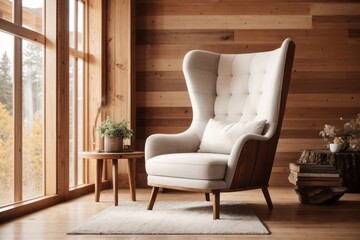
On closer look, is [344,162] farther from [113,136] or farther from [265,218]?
[113,136]

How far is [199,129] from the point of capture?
3955 mm

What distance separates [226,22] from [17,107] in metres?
2.55

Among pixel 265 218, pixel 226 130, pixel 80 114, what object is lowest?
pixel 265 218

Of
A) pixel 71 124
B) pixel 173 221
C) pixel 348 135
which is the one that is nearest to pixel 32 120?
pixel 71 124

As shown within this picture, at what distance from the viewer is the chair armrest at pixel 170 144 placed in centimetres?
356

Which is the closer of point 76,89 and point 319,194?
point 319,194

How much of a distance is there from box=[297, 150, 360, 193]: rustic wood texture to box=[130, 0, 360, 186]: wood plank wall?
680 mm

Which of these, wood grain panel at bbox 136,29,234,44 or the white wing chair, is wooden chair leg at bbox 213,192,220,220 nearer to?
the white wing chair

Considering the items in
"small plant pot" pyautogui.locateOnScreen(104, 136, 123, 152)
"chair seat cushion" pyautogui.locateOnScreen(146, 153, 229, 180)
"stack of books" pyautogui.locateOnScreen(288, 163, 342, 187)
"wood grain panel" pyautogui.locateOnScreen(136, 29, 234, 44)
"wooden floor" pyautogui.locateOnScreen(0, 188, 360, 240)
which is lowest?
"wooden floor" pyautogui.locateOnScreen(0, 188, 360, 240)

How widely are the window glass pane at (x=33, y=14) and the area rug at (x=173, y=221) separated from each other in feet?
4.92

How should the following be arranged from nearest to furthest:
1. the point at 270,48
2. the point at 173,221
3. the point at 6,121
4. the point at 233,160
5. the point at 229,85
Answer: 1. the point at 173,221
2. the point at 233,160
3. the point at 6,121
4. the point at 229,85
5. the point at 270,48

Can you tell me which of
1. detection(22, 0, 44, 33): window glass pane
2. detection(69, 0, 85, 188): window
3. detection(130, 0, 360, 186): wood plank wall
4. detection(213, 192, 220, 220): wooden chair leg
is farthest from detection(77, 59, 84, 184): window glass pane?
detection(213, 192, 220, 220): wooden chair leg

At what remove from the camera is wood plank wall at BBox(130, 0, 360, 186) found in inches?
201

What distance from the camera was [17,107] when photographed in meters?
3.40
